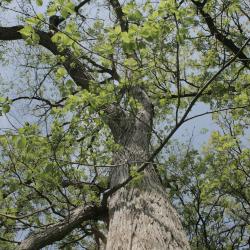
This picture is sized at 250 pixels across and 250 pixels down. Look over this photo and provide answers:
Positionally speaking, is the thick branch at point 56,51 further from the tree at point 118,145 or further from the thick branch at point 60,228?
the thick branch at point 60,228

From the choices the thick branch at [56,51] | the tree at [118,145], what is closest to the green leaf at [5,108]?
the tree at [118,145]

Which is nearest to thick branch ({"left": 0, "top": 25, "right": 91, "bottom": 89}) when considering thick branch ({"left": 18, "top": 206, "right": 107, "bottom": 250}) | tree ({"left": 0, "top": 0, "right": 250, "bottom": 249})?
tree ({"left": 0, "top": 0, "right": 250, "bottom": 249})

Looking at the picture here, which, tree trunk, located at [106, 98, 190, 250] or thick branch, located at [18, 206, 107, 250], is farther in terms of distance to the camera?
thick branch, located at [18, 206, 107, 250]

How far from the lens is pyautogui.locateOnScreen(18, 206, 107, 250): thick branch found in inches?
193

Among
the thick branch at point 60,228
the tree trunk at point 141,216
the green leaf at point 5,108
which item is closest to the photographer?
the green leaf at point 5,108

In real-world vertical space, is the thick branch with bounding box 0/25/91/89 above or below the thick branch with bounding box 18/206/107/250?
above

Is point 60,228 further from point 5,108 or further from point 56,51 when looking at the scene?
point 56,51

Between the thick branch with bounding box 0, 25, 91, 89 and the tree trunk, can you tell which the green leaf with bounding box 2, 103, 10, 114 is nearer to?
the tree trunk

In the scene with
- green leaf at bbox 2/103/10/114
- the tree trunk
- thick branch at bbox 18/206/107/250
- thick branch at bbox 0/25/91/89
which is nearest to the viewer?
green leaf at bbox 2/103/10/114

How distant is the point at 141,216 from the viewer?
4309 millimetres

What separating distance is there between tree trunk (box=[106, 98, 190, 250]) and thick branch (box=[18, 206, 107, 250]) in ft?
1.07

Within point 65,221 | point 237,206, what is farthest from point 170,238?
point 237,206

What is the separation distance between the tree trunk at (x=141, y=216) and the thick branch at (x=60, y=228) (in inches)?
12.8

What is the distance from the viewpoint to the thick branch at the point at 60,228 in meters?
4.90
